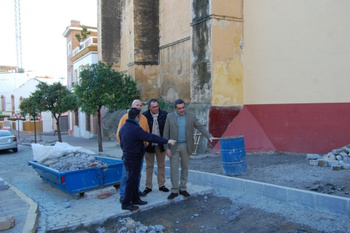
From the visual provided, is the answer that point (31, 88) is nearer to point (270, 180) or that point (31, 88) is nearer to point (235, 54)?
point (235, 54)

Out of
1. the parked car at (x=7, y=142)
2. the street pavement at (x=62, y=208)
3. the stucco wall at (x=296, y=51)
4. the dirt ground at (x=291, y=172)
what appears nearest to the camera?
the street pavement at (x=62, y=208)

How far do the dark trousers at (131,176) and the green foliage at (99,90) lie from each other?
807 centimetres

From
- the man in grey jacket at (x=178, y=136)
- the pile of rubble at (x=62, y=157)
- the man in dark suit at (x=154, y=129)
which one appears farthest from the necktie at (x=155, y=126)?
the pile of rubble at (x=62, y=157)

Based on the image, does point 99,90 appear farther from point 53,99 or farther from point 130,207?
point 130,207

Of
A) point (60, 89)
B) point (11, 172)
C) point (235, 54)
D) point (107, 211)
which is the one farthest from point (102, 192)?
point (60, 89)

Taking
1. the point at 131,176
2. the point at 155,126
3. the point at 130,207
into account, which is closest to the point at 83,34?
the point at 155,126

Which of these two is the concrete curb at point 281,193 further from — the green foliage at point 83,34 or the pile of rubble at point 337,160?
the green foliage at point 83,34

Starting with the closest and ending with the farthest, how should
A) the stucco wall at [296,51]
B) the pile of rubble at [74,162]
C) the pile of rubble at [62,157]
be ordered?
the pile of rubble at [74,162] → the pile of rubble at [62,157] → the stucco wall at [296,51]

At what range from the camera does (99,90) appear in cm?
1315

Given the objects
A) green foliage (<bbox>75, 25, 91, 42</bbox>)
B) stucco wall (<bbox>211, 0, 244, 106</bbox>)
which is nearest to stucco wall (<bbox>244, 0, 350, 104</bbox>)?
stucco wall (<bbox>211, 0, 244, 106</bbox>)

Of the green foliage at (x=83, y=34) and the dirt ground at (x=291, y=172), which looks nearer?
the dirt ground at (x=291, y=172)

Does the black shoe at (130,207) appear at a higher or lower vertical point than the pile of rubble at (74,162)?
lower

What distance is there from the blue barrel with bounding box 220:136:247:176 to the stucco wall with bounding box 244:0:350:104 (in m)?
3.71

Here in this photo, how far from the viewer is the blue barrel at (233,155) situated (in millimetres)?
7113
